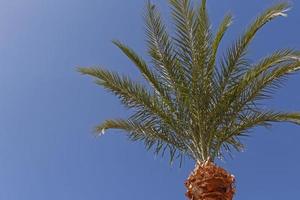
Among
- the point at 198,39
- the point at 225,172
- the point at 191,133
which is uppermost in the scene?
the point at 198,39

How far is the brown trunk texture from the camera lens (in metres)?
13.0

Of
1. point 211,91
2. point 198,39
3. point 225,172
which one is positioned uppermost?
point 198,39

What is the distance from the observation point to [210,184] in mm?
13109

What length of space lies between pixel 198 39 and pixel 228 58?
2.75 feet

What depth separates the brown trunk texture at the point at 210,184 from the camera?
42.7 ft

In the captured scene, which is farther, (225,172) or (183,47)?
(183,47)

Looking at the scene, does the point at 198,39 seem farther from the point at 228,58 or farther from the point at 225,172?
the point at 225,172

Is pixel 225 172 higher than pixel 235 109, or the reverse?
pixel 235 109

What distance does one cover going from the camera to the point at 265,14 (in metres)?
13.7

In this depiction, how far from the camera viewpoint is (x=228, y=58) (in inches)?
564

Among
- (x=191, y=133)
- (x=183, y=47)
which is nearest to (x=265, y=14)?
(x=183, y=47)

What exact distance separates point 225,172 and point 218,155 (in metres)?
0.88

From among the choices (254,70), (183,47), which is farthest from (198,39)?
(254,70)

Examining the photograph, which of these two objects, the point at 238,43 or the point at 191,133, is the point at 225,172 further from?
the point at 238,43
